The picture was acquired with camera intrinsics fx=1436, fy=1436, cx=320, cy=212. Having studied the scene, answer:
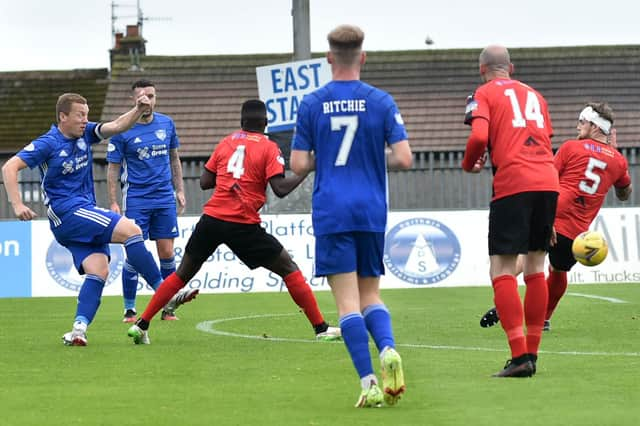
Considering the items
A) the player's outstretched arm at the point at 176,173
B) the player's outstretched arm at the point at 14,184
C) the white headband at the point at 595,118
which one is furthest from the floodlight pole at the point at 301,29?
the player's outstretched arm at the point at 14,184

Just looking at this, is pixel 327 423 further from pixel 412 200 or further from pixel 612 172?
pixel 412 200

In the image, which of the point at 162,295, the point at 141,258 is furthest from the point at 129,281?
the point at 162,295

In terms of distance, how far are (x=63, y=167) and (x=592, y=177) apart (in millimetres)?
4430

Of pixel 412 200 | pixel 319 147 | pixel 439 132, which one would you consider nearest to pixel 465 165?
pixel 319 147

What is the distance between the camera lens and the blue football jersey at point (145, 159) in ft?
46.8

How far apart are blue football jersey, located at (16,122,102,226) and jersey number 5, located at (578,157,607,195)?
410 centimetres

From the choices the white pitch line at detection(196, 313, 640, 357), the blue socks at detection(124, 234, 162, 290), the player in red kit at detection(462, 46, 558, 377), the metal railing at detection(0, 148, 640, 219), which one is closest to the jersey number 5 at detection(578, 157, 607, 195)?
the white pitch line at detection(196, 313, 640, 357)

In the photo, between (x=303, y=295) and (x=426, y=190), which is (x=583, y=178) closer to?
(x=303, y=295)

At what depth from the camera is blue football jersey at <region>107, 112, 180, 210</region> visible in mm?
14250

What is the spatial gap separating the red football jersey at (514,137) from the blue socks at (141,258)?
12.8ft

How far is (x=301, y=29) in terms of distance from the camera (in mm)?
24000

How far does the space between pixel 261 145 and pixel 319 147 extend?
12.4 ft

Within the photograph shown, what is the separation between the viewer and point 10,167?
11188mm

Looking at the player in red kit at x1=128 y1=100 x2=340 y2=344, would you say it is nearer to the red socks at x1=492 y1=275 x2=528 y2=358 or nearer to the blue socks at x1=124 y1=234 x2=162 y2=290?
the blue socks at x1=124 y1=234 x2=162 y2=290
